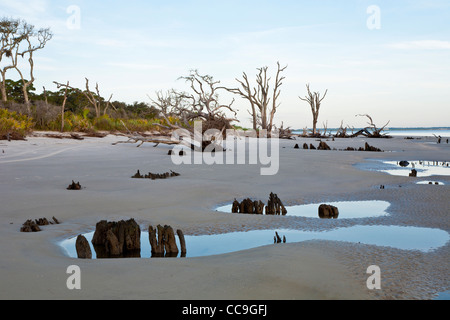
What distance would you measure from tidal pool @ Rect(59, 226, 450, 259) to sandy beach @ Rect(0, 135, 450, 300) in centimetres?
15

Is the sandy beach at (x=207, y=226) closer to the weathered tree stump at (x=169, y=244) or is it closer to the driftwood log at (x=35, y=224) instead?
the driftwood log at (x=35, y=224)

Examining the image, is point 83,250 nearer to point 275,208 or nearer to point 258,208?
point 258,208

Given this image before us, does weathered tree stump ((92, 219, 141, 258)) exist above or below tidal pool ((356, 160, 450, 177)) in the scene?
below

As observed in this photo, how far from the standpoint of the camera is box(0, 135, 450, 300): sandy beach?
272 centimetres

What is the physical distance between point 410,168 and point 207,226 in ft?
26.4

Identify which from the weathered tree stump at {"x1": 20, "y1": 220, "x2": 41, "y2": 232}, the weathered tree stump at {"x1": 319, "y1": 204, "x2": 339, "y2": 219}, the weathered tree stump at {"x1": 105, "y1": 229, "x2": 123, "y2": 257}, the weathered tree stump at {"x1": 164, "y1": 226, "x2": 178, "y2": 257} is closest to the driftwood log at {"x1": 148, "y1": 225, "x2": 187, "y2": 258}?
the weathered tree stump at {"x1": 164, "y1": 226, "x2": 178, "y2": 257}

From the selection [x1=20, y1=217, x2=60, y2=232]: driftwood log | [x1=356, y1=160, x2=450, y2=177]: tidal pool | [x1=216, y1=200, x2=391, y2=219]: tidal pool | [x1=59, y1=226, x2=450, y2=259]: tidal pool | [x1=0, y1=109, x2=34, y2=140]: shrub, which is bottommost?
[x1=59, y1=226, x2=450, y2=259]: tidal pool

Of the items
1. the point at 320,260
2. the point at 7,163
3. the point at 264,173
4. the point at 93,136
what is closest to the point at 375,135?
the point at 93,136

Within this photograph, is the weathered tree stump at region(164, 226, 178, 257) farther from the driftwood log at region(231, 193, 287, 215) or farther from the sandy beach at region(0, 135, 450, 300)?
the driftwood log at region(231, 193, 287, 215)

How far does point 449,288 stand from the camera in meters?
2.82

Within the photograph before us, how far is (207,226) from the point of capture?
464 cm

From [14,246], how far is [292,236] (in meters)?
2.54

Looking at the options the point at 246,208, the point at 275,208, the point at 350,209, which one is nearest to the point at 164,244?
the point at 246,208
